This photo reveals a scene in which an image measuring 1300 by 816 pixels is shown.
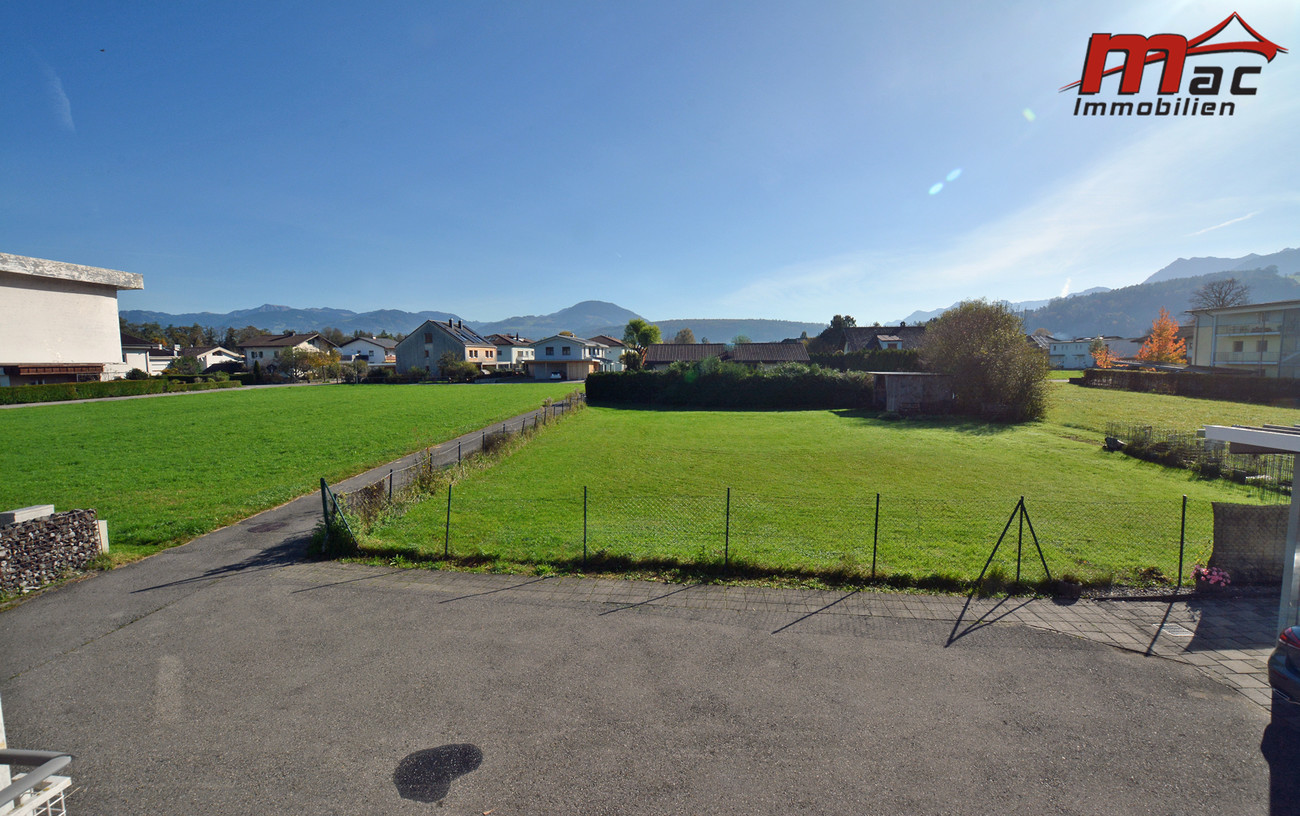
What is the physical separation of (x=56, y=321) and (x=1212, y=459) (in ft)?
84.2

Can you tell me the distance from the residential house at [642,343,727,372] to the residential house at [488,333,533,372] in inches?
1448

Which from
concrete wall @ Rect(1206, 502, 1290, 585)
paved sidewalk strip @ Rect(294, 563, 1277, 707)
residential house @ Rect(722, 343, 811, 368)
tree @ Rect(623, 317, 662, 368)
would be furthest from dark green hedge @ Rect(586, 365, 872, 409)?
tree @ Rect(623, 317, 662, 368)

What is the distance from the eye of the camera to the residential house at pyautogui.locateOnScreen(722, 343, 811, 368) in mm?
62281

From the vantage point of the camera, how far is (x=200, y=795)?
169 inches

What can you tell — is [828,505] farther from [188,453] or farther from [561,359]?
[561,359]

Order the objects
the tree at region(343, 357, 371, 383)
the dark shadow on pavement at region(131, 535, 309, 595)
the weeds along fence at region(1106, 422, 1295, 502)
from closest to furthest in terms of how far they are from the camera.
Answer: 1. the dark shadow on pavement at region(131, 535, 309, 595)
2. the weeds along fence at region(1106, 422, 1295, 502)
3. the tree at region(343, 357, 371, 383)

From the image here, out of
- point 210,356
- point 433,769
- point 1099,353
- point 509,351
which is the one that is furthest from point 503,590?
point 210,356

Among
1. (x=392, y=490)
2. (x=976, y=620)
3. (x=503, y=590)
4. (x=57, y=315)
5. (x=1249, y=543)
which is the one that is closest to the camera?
(x=57, y=315)

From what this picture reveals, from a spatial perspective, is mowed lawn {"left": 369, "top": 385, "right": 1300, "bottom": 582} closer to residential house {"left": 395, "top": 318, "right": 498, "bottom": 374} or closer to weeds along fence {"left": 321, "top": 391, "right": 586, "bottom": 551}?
weeds along fence {"left": 321, "top": 391, "right": 586, "bottom": 551}

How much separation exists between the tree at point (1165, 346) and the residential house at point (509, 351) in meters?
92.9

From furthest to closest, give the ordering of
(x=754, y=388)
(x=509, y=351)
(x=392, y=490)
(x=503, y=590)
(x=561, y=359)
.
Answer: (x=509, y=351), (x=561, y=359), (x=754, y=388), (x=392, y=490), (x=503, y=590)

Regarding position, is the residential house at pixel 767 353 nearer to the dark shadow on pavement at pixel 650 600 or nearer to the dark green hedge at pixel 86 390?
the dark shadow on pavement at pixel 650 600

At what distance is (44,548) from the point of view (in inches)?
333

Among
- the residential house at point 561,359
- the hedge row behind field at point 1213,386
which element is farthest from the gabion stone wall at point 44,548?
the residential house at point 561,359
